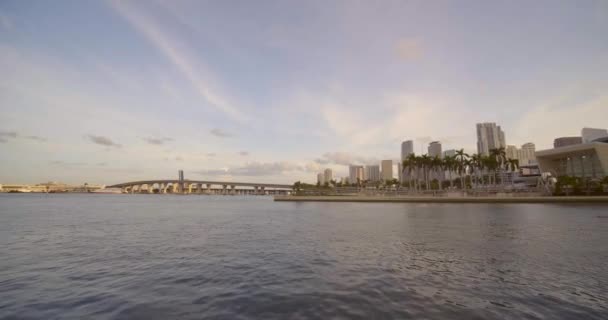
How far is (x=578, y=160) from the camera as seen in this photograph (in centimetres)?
11225

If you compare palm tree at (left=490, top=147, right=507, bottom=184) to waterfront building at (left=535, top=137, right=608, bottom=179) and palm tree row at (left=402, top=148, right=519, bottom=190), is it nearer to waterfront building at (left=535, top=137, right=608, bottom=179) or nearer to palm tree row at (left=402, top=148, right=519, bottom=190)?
palm tree row at (left=402, top=148, right=519, bottom=190)

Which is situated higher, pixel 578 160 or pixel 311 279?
pixel 578 160

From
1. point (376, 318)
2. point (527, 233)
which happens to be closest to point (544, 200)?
point (527, 233)

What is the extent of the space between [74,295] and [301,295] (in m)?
9.52

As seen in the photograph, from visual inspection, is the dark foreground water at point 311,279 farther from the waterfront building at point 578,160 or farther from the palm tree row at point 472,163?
the waterfront building at point 578,160

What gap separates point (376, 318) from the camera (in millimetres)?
9570

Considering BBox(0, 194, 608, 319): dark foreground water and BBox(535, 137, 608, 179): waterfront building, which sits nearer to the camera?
BBox(0, 194, 608, 319): dark foreground water

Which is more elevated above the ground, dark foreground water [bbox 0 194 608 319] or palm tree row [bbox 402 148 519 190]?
palm tree row [bbox 402 148 519 190]

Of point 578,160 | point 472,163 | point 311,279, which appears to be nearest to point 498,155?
point 472,163

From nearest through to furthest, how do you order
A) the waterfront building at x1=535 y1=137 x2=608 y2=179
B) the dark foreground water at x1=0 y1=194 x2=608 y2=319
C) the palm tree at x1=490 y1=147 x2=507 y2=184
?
the dark foreground water at x1=0 y1=194 x2=608 y2=319
the waterfront building at x1=535 y1=137 x2=608 y2=179
the palm tree at x1=490 y1=147 x2=507 y2=184

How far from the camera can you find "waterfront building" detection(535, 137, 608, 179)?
102312 millimetres

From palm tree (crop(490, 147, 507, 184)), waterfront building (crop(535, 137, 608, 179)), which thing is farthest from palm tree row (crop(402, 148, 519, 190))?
waterfront building (crop(535, 137, 608, 179))

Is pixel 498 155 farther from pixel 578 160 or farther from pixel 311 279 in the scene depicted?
pixel 311 279

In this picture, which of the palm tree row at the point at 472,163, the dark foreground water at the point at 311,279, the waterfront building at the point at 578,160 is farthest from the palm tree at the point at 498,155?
the dark foreground water at the point at 311,279
